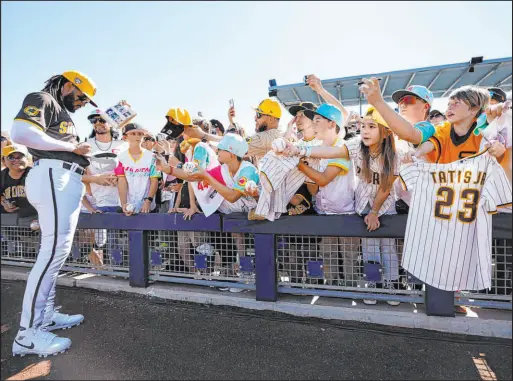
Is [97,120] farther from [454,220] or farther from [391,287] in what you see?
[454,220]

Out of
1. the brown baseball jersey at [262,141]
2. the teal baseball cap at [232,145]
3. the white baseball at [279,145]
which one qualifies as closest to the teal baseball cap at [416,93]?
the white baseball at [279,145]

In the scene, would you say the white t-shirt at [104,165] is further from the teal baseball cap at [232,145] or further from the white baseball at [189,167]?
the teal baseball cap at [232,145]

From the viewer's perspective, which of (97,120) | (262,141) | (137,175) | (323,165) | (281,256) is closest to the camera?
(323,165)

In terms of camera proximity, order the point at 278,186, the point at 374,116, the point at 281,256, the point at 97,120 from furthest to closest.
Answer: the point at 97,120 → the point at 281,256 → the point at 278,186 → the point at 374,116

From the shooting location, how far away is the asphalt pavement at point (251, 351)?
5.95ft

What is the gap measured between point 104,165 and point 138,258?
1567mm

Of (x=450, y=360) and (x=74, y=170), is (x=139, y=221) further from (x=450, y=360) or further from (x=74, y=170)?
(x=450, y=360)

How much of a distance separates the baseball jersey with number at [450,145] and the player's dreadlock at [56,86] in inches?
116

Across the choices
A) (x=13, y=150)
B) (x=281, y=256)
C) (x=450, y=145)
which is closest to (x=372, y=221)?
(x=450, y=145)

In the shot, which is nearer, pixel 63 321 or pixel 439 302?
pixel 439 302

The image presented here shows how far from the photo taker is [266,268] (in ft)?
8.73

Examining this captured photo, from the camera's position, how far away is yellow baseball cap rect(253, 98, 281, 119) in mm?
3410

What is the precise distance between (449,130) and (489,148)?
0.40 meters

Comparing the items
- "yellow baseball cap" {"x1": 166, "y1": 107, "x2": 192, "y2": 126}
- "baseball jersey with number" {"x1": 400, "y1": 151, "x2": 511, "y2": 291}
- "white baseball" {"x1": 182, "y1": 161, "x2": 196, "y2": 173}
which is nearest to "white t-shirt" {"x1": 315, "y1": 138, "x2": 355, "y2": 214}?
"baseball jersey with number" {"x1": 400, "y1": 151, "x2": 511, "y2": 291}
